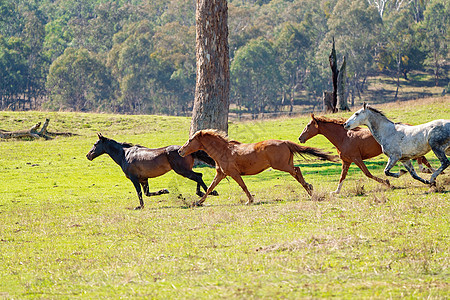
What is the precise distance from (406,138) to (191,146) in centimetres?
488

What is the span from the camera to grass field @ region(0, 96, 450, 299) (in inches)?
299

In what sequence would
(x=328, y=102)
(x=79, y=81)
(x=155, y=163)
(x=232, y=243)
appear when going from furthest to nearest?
(x=79, y=81) → (x=328, y=102) → (x=155, y=163) → (x=232, y=243)

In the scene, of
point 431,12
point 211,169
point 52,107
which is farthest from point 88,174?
point 431,12

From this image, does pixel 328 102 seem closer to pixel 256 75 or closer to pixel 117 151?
pixel 117 151

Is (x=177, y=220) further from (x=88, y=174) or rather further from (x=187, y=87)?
(x=187, y=87)

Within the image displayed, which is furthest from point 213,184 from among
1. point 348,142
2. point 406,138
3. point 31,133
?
point 31,133

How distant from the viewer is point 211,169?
2300cm

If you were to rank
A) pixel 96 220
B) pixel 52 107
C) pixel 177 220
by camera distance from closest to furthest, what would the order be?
1. pixel 177 220
2. pixel 96 220
3. pixel 52 107

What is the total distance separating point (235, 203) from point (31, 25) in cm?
8576

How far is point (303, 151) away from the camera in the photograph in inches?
561

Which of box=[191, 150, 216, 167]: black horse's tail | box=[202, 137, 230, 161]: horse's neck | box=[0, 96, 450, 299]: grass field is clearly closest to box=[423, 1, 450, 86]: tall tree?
box=[0, 96, 450, 299]: grass field

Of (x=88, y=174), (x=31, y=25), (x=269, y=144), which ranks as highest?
(x=31, y=25)

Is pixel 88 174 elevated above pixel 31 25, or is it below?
below

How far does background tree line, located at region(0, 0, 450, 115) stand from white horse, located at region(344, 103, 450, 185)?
72393 mm
